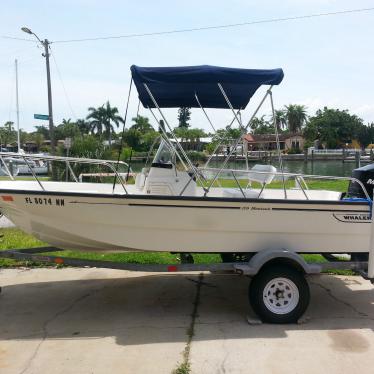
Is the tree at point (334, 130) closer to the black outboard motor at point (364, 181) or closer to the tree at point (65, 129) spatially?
the tree at point (65, 129)

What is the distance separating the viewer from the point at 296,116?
364 feet

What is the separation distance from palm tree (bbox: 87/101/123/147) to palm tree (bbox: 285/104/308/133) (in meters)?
45.8

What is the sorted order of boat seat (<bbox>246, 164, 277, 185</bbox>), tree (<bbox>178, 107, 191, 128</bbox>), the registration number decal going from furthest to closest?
tree (<bbox>178, 107, 191, 128</bbox>)
boat seat (<bbox>246, 164, 277, 185</bbox>)
the registration number decal

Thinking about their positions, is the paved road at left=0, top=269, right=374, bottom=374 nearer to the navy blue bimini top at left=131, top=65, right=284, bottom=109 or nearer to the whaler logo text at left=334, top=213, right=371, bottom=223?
the whaler logo text at left=334, top=213, right=371, bottom=223

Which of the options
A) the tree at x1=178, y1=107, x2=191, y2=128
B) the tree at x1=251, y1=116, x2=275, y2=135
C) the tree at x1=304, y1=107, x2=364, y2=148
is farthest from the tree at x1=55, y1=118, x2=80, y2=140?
the tree at x1=178, y1=107, x2=191, y2=128

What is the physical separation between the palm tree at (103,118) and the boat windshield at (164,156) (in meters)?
80.6

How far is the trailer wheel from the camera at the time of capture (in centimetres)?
479

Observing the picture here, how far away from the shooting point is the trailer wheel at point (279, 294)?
4.79 m

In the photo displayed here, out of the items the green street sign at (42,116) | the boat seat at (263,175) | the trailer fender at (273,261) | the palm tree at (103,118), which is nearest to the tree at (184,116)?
the boat seat at (263,175)

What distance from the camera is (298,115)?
364 ft

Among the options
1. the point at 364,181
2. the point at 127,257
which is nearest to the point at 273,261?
the point at 364,181

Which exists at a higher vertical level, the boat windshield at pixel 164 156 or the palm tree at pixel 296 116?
the palm tree at pixel 296 116

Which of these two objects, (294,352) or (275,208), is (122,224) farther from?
(294,352)

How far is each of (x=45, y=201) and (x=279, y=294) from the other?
266cm
